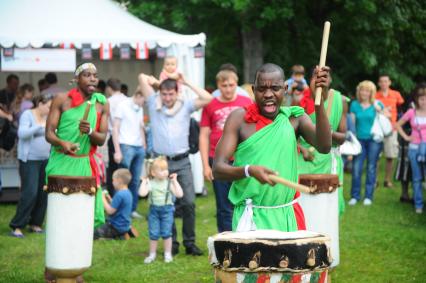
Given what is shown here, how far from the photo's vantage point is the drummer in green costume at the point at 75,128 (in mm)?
8156

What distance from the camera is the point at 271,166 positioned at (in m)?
→ 5.47

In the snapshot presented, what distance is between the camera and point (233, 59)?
24.0 metres

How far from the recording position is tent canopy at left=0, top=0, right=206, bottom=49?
46.3ft

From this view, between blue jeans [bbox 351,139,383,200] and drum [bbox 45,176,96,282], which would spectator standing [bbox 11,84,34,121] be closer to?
blue jeans [bbox 351,139,383,200]

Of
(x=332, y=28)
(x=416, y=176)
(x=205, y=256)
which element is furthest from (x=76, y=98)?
(x=332, y=28)

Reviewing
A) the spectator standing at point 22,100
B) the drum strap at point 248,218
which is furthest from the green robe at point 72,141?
the spectator standing at point 22,100

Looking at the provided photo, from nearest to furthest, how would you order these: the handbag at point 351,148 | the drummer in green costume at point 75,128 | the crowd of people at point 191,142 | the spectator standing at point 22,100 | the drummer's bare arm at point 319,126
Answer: the drummer's bare arm at point 319,126 < the crowd of people at point 191,142 < the drummer in green costume at point 75,128 < the handbag at point 351,148 < the spectator standing at point 22,100

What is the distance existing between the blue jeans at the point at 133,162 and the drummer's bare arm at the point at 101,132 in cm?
444

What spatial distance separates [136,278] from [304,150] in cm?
216

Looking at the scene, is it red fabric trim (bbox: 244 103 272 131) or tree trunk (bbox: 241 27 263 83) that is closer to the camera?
red fabric trim (bbox: 244 103 272 131)

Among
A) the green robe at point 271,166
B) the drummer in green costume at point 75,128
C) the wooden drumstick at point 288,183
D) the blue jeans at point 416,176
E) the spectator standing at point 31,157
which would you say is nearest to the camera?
the wooden drumstick at point 288,183

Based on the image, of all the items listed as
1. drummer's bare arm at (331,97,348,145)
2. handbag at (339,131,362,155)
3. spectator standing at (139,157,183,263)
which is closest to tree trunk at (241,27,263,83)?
handbag at (339,131,362,155)

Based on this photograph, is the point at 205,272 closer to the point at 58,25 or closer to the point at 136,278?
the point at 136,278

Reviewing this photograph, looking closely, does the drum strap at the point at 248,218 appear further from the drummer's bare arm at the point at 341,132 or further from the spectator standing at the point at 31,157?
the spectator standing at the point at 31,157
